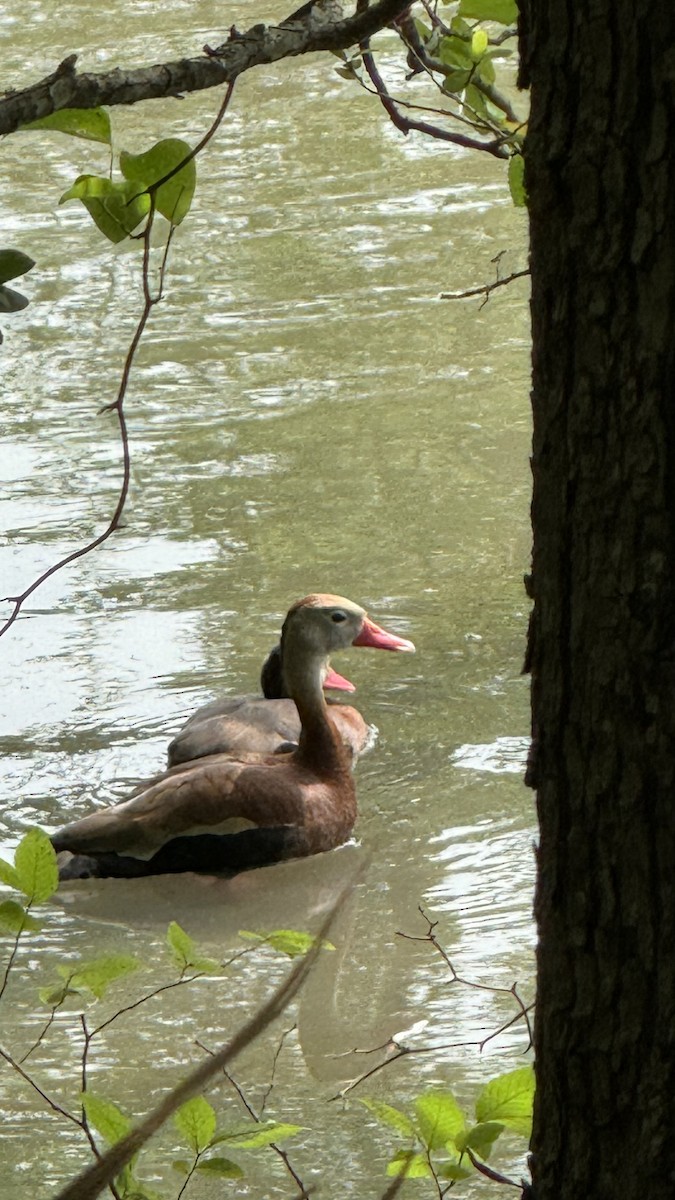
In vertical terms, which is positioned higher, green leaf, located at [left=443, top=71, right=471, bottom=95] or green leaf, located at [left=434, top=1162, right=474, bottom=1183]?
green leaf, located at [left=443, top=71, right=471, bottom=95]

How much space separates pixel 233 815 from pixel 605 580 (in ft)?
Answer: 12.5

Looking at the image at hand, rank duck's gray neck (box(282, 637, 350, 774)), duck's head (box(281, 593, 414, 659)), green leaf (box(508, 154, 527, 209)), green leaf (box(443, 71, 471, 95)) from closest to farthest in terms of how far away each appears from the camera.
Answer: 1. green leaf (box(508, 154, 527, 209))
2. green leaf (box(443, 71, 471, 95))
3. duck's gray neck (box(282, 637, 350, 774))
4. duck's head (box(281, 593, 414, 659))

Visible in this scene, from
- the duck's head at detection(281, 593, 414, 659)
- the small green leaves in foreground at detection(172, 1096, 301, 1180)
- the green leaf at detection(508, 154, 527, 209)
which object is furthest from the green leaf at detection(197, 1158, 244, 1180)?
the duck's head at detection(281, 593, 414, 659)

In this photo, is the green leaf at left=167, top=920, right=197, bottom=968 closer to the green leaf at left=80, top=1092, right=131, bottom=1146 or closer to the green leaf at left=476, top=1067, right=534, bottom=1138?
the green leaf at left=80, top=1092, right=131, bottom=1146

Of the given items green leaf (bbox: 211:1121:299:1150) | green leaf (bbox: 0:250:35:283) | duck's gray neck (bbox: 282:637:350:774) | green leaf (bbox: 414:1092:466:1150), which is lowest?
duck's gray neck (bbox: 282:637:350:774)

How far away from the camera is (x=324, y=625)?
589 cm

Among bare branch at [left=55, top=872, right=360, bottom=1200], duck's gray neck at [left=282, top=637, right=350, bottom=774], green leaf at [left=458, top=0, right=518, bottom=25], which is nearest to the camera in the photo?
bare branch at [left=55, top=872, right=360, bottom=1200]

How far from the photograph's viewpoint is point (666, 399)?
168 centimetres

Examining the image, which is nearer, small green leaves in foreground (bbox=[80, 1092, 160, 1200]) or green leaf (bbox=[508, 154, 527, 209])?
small green leaves in foreground (bbox=[80, 1092, 160, 1200])

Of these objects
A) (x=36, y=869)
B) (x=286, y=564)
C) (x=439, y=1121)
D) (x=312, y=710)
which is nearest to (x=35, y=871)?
(x=36, y=869)

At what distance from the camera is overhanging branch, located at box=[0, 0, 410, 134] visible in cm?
210

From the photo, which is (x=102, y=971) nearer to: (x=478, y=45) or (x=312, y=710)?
(x=478, y=45)

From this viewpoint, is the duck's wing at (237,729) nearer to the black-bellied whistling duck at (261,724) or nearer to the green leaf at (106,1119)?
the black-bellied whistling duck at (261,724)

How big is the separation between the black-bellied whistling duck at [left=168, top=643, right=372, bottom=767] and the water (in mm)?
155
